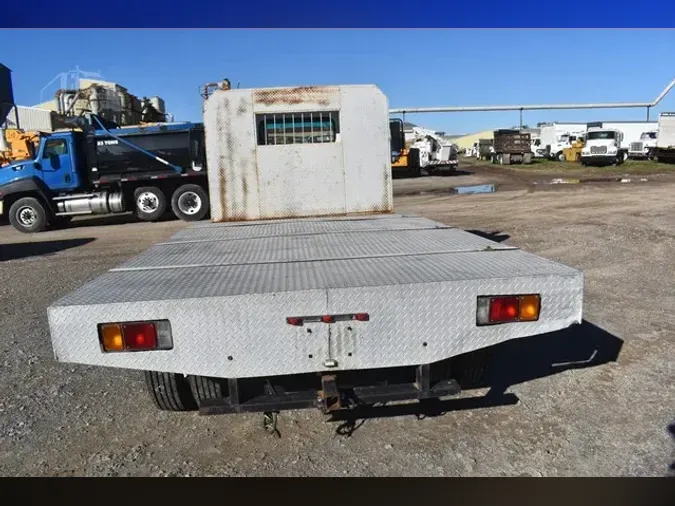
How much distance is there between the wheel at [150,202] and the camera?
15125 millimetres

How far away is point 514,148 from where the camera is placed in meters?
38.7

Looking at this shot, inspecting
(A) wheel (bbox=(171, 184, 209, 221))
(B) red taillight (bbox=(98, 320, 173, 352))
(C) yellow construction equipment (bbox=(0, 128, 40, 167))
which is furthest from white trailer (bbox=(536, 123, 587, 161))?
(B) red taillight (bbox=(98, 320, 173, 352))

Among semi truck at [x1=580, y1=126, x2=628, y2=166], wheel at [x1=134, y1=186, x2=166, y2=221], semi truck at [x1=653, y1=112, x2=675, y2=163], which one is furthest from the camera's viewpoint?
semi truck at [x1=653, y1=112, x2=675, y2=163]

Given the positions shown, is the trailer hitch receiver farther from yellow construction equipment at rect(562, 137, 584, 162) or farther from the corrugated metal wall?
yellow construction equipment at rect(562, 137, 584, 162)

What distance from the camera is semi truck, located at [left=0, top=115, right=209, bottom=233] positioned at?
14594 mm

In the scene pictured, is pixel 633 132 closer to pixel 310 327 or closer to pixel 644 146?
pixel 644 146

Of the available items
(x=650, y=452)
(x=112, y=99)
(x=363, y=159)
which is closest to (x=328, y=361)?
(x=650, y=452)

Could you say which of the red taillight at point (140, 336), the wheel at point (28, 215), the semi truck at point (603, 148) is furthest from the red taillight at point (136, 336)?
the semi truck at point (603, 148)

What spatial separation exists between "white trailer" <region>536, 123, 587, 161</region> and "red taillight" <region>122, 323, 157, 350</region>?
4457 cm

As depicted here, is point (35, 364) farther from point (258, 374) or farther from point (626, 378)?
point (626, 378)

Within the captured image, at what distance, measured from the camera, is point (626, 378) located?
13.1 feet

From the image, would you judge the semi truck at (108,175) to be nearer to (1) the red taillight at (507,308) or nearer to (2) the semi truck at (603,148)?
(1) the red taillight at (507,308)

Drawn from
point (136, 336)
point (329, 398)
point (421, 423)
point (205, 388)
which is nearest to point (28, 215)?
point (205, 388)
